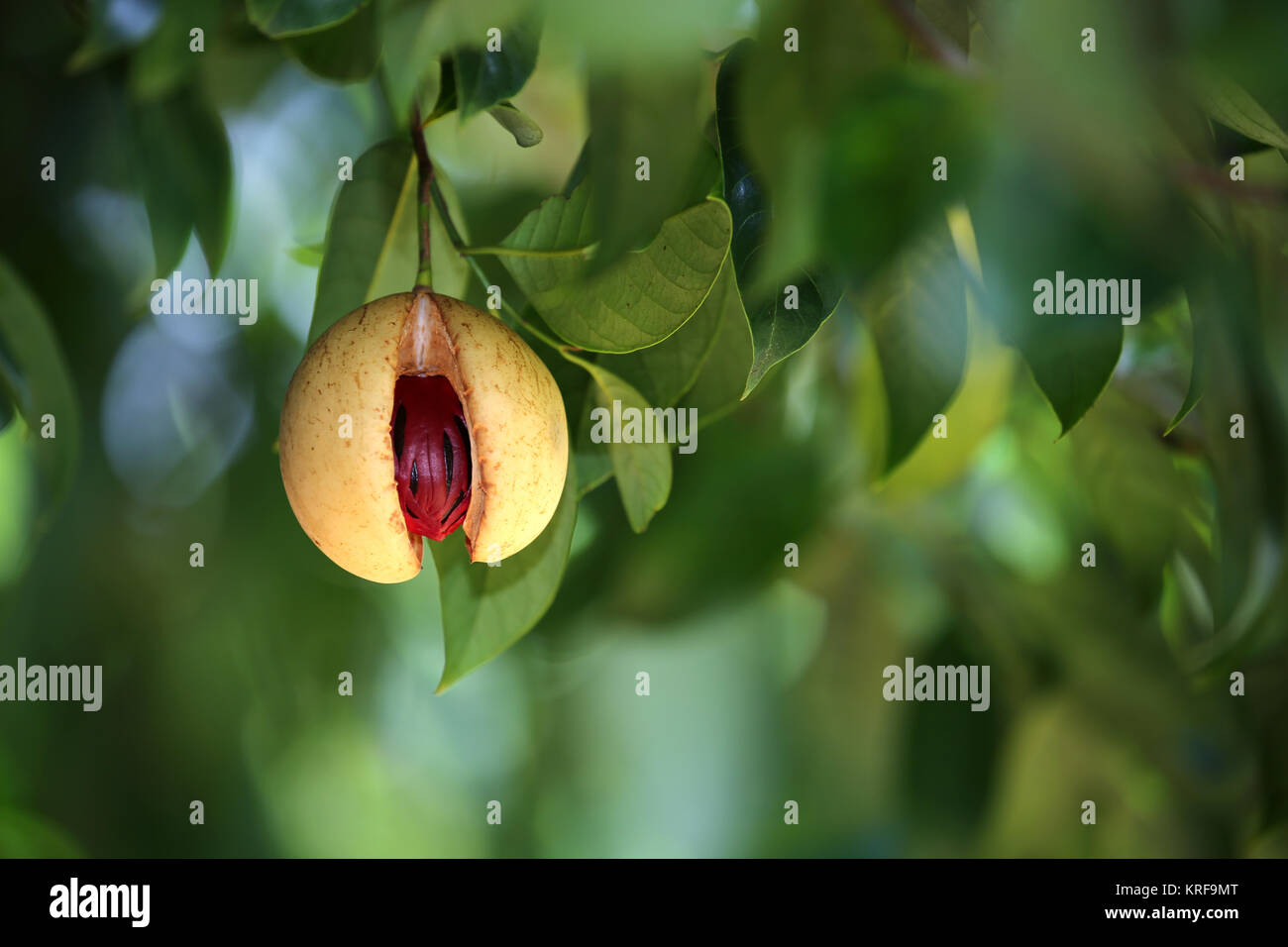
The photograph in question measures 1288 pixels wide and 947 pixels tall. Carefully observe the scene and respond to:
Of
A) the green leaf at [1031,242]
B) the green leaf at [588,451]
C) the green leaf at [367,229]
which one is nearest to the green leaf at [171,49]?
the green leaf at [367,229]

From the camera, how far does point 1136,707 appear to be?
584 mm

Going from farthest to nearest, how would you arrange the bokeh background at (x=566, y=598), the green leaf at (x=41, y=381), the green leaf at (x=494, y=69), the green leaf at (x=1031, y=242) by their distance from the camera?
the bokeh background at (x=566, y=598), the green leaf at (x=41, y=381), the green leaf at (x=494, y=69), the green leaf at (x=1031, y=242)

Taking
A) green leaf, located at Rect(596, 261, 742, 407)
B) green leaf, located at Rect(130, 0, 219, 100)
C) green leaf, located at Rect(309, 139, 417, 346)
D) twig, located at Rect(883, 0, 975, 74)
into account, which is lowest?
green leaf, located at Rect(596, 261, 742, 407)

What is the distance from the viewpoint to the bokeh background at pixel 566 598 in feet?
1.60

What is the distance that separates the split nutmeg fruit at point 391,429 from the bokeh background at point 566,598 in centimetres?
12

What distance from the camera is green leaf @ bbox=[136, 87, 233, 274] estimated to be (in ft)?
1.32

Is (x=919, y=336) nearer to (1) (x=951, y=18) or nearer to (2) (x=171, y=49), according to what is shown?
(1) (x=951, y=18)

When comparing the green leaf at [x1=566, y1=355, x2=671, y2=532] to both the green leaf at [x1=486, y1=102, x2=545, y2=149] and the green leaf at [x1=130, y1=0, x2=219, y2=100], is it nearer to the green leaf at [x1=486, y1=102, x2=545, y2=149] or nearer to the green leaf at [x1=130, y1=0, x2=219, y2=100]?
the green leaf at [x1=486, y1=102, x2=545, y2=149]

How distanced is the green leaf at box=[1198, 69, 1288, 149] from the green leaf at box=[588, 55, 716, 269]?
0.60ft

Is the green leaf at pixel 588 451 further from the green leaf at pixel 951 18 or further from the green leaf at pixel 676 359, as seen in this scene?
the green leaf at pixel 951 18

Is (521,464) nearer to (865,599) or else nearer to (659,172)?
(659,172)

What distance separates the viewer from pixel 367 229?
345 millimetres

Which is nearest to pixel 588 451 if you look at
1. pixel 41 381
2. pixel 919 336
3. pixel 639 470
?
pixel 639 470

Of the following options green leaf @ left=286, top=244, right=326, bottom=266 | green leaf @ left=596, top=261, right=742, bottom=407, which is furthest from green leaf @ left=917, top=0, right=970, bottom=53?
green leaf @ left=286, top=244, right=326, bottom=266
